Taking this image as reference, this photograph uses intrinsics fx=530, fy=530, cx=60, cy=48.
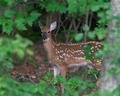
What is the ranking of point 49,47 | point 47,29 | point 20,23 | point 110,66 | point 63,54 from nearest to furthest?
point 110,66, point 20,23, point 47,29, point 49,47, point 63,54

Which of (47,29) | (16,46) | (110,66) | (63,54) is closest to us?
(16,46)

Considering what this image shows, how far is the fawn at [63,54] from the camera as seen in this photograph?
8.25 metres

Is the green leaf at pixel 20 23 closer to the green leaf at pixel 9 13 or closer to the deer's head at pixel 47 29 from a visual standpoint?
the green leaf at pixel 9 13

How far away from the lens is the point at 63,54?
855 centimetres

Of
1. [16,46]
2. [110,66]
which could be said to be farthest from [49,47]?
[16,46]

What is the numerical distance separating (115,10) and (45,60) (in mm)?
6400

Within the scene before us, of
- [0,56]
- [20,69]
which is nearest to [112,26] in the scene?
[0,56]

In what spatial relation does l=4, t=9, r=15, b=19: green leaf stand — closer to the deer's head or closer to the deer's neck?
the deer's head

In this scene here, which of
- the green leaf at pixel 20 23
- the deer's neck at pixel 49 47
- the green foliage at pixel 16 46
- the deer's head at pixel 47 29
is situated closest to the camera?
the green foliage at pixel 16 46

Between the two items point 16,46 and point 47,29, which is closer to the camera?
point 16,46

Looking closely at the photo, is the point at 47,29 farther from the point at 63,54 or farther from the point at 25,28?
the point at 25,28

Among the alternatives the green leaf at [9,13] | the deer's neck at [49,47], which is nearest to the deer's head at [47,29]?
the deer's neck at [49,47]

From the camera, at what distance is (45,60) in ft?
33.6

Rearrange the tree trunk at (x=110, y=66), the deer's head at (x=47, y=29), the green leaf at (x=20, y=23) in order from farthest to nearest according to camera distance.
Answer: the deer's head at (x=47, y=29) → the green leaf at (x=20, y=23) → the tree trunk at (x=110, y=66)
